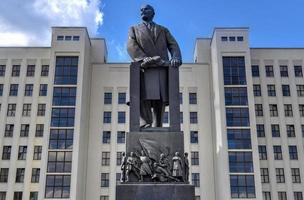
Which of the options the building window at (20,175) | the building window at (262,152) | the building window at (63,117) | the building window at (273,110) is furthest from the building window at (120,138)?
the building window at (273,110)

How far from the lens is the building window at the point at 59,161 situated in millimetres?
58156

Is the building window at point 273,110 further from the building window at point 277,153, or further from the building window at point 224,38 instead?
the building window at point 224,38

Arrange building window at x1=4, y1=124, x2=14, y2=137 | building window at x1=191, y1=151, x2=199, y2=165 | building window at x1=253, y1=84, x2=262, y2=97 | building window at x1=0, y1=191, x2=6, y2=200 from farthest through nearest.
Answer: building window at x1=253, y1=84, x2=262, y2=97 → building window at x1=4, y1=124, x2=14, y2=137 → building window at x1=191, y1=151, x2=199, y2=165 → building window at x1=0, y1=191, x2=6, y2=200

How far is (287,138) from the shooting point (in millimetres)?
63750

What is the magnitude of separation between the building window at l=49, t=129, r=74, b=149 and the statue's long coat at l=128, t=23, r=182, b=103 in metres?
49.1

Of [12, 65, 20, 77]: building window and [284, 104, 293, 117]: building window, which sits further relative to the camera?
[12, 65, 20, 77]: building window

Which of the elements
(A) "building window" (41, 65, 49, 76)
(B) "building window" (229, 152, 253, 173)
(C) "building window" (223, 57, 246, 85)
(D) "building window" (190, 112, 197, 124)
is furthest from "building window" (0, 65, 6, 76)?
(B) "building window" (229, 152, 253, 173)

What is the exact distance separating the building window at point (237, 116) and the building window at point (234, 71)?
4.22 meters

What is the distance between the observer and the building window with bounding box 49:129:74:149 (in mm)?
59344

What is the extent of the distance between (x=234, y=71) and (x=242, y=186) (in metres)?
17.2

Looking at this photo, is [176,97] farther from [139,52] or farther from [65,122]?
[65,122]

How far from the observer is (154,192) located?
1016cm

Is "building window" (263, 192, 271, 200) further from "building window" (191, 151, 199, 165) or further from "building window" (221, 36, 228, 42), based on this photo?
"building window" (221, 36, 228, 42)

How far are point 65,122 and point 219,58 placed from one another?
2496 cm
